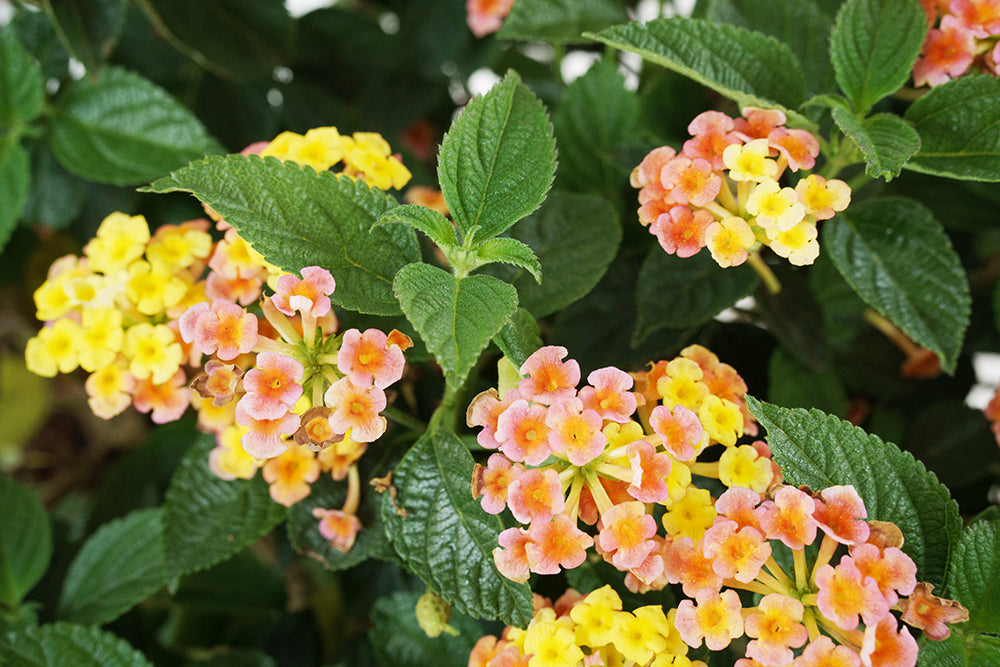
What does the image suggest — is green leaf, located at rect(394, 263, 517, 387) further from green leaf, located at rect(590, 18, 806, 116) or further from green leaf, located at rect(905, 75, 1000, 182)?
green leaf, located at rect(905, 75, 1000, 182)

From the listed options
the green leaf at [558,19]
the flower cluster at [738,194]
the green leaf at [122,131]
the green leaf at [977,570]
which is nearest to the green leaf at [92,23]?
the green leaf at [122,131]

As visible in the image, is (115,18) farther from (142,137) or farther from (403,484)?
(403,484)

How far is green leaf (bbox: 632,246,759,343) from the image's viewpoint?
Answer: 27.4 inches

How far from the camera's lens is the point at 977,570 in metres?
0.54

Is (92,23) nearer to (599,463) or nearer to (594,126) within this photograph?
(594,126)

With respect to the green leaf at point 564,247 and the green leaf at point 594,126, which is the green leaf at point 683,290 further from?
the green leaf at point 594,126

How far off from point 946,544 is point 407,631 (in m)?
0.46

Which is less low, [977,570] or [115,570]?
[977,570]

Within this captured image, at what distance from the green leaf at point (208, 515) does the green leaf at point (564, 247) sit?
0.92 ft

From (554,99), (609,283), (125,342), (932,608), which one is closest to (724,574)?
(932,608)

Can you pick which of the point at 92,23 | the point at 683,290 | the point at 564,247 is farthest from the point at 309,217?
the point at 92,23

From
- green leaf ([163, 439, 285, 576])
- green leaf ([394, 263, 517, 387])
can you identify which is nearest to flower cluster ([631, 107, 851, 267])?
green leaf ([394, 263, 517, 387])

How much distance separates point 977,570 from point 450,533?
1.14ft

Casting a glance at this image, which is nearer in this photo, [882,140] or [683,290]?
[882,140]
